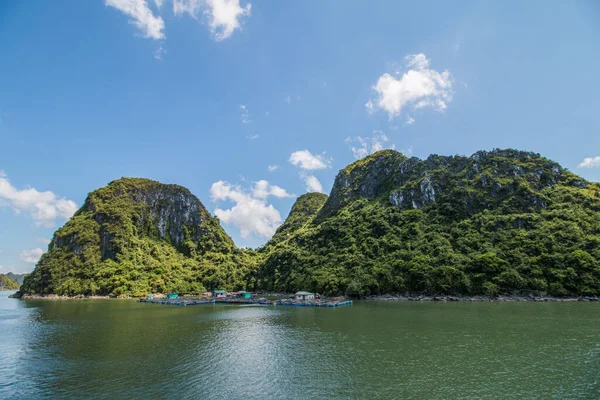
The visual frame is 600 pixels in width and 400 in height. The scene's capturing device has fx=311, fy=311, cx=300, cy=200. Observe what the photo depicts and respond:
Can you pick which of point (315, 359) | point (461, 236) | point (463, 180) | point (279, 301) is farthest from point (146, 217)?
point (315, 359)

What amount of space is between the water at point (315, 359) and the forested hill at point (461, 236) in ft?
96.6

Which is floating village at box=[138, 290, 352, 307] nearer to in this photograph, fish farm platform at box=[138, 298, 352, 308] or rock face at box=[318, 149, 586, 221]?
fish farm platform at box=[138, 298, 352, 308]

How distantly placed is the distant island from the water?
31870mm

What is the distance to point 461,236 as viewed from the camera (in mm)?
93938

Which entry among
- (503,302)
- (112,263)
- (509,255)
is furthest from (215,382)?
(112,263)

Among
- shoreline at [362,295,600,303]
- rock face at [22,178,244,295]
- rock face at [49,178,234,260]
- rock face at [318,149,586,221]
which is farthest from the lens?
rock face at [49,178,234,260]

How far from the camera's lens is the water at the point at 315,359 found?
21375 mm

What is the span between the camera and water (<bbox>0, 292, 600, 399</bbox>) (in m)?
21.4

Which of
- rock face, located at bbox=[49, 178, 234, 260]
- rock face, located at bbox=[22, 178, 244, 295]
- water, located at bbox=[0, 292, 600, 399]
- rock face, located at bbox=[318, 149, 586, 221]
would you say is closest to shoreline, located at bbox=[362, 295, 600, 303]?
water, located at bbox=[0, 292, 600, 399]

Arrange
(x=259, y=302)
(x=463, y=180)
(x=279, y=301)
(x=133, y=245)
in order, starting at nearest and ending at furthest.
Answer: (x=279, y=301) → (x=259, y=302) → (x=463, y=180) → (x=133, y=245)

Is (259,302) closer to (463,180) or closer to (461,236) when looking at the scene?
(461,236)

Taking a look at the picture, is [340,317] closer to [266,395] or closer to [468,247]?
[266,395]

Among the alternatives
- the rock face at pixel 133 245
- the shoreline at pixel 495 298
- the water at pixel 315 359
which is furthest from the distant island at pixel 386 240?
the water at pixel 315 359

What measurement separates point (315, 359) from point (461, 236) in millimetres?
80738
